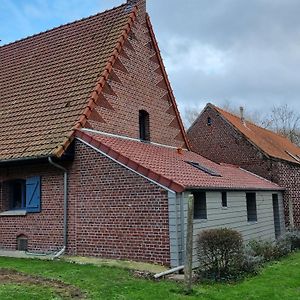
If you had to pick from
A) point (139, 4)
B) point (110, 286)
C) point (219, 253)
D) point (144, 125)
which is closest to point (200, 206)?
point (219, 253)

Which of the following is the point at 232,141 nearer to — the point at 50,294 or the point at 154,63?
the point at 154,63

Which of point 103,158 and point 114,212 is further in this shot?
point 103,158

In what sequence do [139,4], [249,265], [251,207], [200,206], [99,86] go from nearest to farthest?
[249,265] < [200,206] < [99,86] < [251,207] < [139,4]

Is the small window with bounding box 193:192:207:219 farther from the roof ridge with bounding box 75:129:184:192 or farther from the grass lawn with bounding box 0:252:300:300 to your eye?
the grass lawn with bounding box 0:252:300:300

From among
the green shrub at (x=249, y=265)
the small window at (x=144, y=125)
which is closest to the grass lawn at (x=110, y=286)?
the green shrub at (x=249, y=265)

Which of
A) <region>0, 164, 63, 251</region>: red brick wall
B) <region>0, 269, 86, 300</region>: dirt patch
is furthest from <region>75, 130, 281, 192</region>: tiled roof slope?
<region>0, 269, 86, 300</region>: dirt patch

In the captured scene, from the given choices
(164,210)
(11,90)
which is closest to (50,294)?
(164,210)

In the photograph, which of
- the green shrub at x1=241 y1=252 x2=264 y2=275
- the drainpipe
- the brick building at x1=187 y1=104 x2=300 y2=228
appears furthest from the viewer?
the brick building at x1=187 y1=104 x2=300 y2=228

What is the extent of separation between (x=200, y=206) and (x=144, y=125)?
237 inches

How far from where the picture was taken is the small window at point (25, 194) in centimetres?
1377

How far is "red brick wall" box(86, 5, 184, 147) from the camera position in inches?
605

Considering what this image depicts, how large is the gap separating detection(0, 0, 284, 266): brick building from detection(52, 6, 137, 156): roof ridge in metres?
0.04

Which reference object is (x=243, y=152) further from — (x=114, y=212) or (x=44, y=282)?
(x=44, y=282)

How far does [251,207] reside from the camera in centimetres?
1702
